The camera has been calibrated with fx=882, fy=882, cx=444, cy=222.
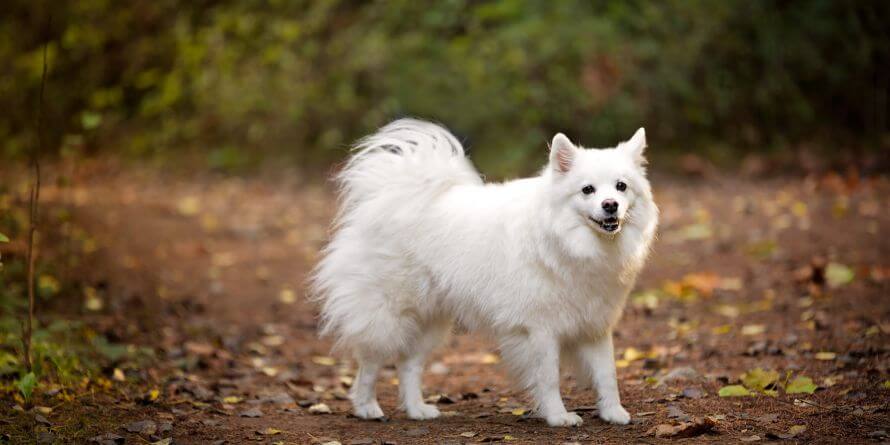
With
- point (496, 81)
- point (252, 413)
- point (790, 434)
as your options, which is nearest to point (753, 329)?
point (790, 434)

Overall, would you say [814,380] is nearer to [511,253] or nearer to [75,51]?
[511,253]

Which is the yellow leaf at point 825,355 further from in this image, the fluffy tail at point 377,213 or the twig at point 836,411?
the fluffy tail at point 377,213

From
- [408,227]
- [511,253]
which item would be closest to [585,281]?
[511,253]

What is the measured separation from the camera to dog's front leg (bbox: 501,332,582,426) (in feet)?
14.6

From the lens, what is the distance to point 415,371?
498 centimetres

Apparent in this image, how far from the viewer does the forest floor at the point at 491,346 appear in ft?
14.5

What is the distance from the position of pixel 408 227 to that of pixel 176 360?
2.24 m

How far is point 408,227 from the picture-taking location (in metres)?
4.84

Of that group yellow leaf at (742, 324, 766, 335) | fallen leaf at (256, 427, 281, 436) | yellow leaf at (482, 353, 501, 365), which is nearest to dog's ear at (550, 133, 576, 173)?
fallen leaf at (256, 427, 281, 436)

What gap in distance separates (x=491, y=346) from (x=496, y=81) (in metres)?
8.55

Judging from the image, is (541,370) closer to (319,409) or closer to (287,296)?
(319,409)

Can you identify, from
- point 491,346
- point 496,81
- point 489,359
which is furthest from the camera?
point 496,81

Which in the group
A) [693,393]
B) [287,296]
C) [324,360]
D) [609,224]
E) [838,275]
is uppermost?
[609,224]

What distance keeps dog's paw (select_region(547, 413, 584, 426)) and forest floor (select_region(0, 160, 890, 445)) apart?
2.1 inches
